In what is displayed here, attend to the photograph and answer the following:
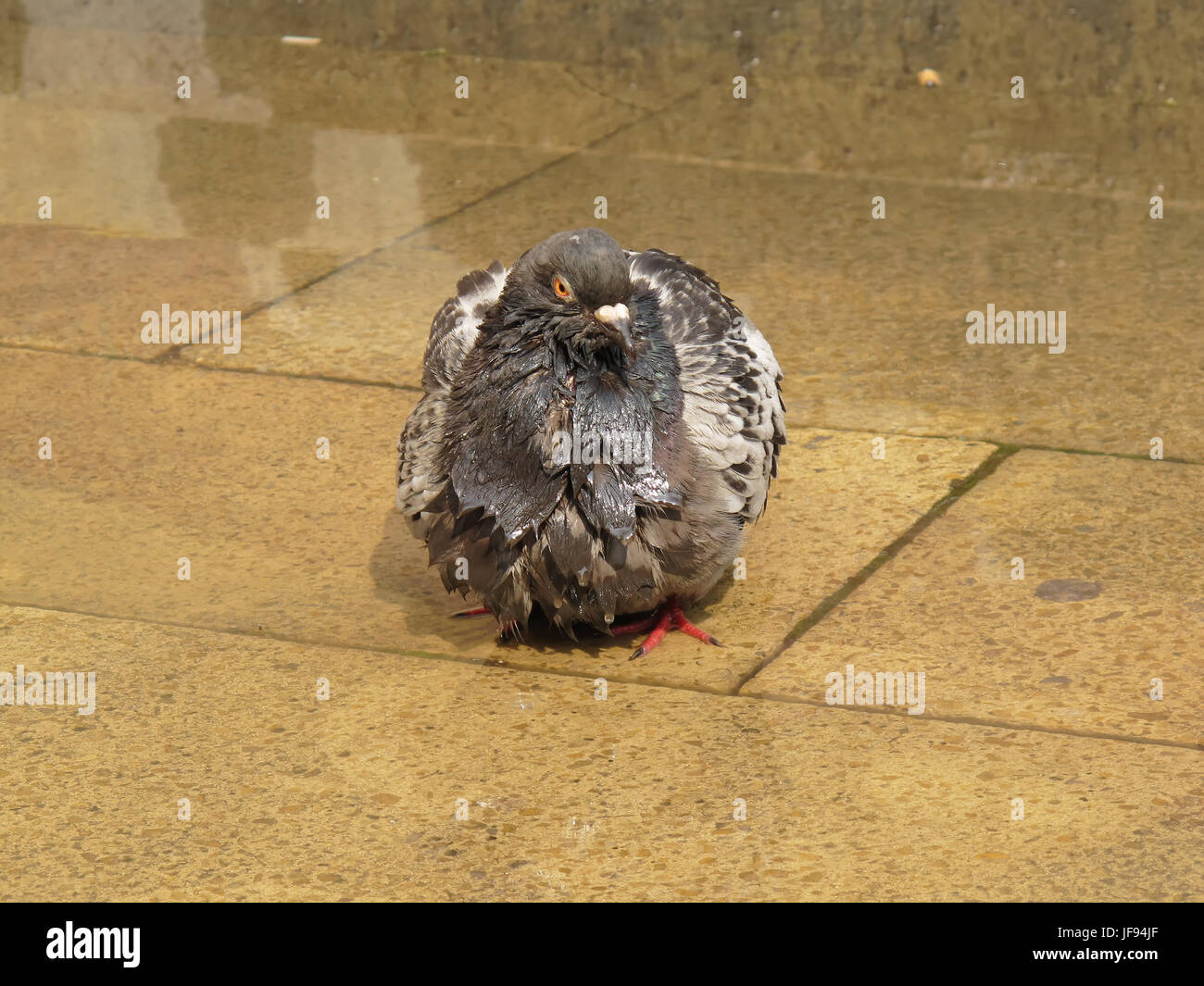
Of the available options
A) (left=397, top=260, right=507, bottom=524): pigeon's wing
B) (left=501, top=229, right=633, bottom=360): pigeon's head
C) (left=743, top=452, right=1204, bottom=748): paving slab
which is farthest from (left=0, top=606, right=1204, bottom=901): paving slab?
(left=501, top=229, right=633, bottom=360): pigeon's head

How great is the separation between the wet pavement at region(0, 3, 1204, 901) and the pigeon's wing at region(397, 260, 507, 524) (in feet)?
1.43

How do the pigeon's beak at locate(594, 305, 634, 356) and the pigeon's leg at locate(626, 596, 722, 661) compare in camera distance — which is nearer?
the pigeon's beak at locate(594, 305, 634, 356)

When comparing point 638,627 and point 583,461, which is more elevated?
point 583,461

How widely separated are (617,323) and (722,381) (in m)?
0.67

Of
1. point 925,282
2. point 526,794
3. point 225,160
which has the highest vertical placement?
point 225,160

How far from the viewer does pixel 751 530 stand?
20.2 feet

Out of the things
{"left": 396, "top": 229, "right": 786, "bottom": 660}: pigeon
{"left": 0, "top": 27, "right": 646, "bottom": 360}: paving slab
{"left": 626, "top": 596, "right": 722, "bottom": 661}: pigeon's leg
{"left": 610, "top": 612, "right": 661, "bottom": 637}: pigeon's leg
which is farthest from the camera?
{"left": 0, "top": 27, "right": 646, "bottom": 360}: paving slab

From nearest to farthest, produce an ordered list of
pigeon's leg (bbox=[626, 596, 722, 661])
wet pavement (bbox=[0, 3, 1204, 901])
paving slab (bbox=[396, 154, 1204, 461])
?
wet pavement (bbox=[0, 3, 1204, 901]) → pigeon's leg (bbox=[626, 596, 722, 661]) → paving slab (bbox=[396, 154, 1204, 461])

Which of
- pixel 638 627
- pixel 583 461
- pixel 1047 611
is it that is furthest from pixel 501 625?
pixel 1047 611

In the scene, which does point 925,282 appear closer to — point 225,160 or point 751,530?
point 751,530

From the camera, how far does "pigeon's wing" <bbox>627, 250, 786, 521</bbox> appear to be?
17.8 feet

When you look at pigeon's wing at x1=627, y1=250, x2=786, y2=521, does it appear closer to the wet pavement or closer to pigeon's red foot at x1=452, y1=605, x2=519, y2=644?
the wet pavement

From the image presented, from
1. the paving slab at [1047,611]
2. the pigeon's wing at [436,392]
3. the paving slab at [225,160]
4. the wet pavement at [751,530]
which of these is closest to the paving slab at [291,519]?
the wet pavement at [751,530]

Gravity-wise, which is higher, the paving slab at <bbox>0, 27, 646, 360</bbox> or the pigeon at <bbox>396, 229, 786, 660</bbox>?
the paving slab at <bbox>0, 27, 646, 360</bbox>
